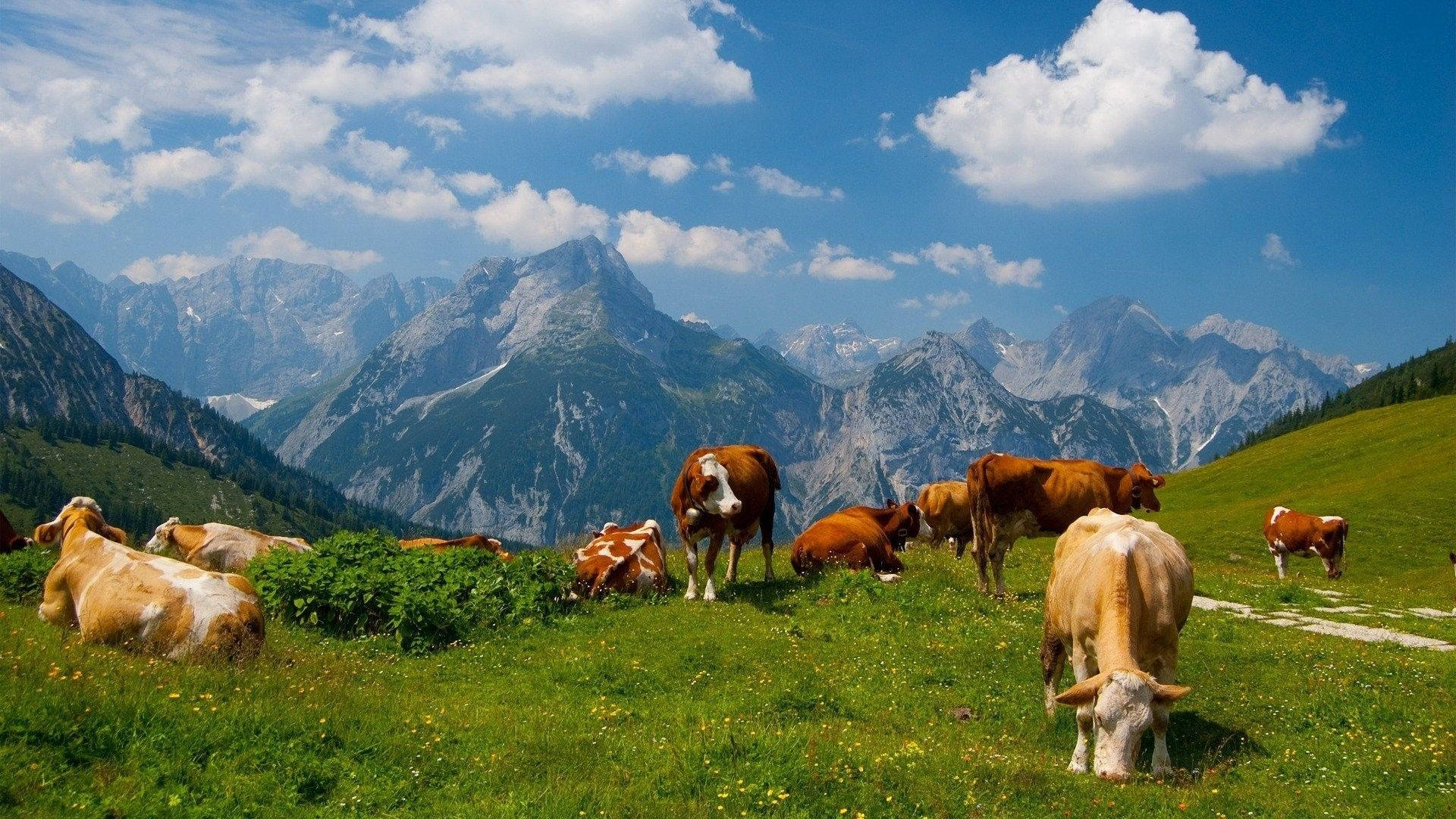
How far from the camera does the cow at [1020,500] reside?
2105 cm

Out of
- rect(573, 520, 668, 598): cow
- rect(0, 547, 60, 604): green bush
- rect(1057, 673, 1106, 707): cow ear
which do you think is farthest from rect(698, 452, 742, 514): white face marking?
rect(0, 547, 60, 604): green bush

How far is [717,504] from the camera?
19.9 m

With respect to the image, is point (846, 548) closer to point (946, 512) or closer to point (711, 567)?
point (711, 567)

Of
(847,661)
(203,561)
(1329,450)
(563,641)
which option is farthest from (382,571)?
(1329,450)

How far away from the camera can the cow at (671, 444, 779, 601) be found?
20.0 metres

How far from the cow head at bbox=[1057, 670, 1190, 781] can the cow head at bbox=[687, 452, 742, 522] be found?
1054 centimetres

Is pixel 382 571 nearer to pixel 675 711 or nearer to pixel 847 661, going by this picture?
pixel 675 711

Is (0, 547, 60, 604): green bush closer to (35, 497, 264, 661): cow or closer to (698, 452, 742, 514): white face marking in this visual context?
(35, 497, 264, 661): cow

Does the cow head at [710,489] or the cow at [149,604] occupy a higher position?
the cow head at [710,489]

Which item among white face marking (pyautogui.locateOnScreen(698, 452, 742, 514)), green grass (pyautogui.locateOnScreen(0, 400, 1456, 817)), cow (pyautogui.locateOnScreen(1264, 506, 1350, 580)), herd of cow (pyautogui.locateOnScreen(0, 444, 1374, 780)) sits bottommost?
cow (pyautogui.locateOnScreen(1264, 506, 1350, 580))

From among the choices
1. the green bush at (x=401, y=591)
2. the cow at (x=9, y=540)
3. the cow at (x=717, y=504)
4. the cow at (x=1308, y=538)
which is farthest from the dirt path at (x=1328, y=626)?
the cow at (x=9, y=540)

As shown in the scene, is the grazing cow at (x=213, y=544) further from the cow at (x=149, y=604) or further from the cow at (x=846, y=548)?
the cow at (x=846, y=548)

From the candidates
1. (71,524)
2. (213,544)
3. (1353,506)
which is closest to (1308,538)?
(1353,506)

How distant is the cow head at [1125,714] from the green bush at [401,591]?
34.7 feet
